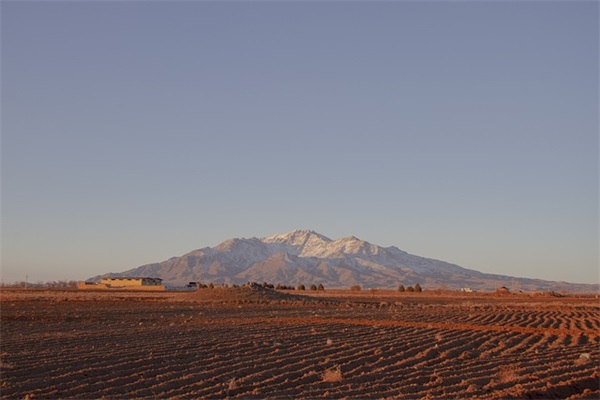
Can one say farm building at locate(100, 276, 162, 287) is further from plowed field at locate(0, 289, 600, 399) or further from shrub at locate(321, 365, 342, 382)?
shrub at locate(321, 365, 342, 382)

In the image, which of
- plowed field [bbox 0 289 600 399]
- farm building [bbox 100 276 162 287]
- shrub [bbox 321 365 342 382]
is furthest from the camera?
farm building [bbox 100 276 162 287]

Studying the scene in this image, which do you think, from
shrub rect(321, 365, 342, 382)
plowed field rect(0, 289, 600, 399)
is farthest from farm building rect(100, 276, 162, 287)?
shrub rect(321, 365, 342, 382)

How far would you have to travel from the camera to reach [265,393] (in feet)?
47.7

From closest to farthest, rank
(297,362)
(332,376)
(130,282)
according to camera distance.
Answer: (332,376) → (297,362) → (130,282)

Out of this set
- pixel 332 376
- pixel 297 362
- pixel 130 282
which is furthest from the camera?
pixel 130 282

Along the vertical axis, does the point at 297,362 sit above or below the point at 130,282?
below

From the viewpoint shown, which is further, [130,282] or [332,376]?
[130,282]

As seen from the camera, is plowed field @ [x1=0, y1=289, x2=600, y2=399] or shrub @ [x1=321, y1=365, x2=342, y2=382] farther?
shrub @ [x1=321, y1=365, x2=342, y2=382]

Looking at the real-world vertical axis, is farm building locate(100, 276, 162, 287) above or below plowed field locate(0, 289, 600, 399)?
above

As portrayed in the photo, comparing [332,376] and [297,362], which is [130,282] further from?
[332,376]

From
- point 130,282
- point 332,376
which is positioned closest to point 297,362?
point 332,376

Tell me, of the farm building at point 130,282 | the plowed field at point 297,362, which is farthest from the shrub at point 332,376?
the farm building at point 130,282

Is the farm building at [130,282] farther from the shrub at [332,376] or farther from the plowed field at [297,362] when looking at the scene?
the shrub at [332,376]

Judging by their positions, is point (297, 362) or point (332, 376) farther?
point (297, 362)
